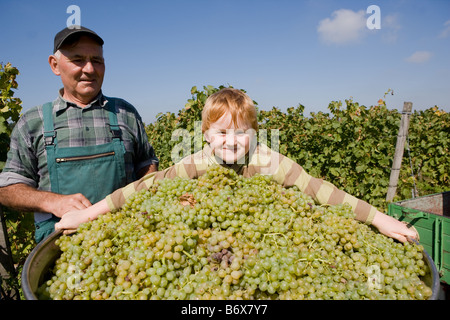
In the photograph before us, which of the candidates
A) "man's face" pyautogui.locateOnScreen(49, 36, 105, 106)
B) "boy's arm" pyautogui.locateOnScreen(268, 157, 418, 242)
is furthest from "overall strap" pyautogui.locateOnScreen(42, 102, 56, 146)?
"boy's arm" pyautogui.locateOnScreen(268, 157, 418, 242)

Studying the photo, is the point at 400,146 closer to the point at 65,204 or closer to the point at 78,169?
the point at 78,169

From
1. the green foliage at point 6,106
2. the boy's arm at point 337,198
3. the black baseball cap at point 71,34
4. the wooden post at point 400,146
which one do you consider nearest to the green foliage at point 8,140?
the green foliage at point 6,106

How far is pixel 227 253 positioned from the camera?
4.78ft

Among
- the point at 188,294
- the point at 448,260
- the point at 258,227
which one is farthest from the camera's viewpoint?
the point at 448,260

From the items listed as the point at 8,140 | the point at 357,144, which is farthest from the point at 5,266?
the point at 357,144

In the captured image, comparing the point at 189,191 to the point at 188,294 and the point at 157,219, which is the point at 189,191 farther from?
the point at 188,294

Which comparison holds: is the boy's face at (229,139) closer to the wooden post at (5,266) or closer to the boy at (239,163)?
the boy at (239,163)

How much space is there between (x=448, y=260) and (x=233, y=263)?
4143mm

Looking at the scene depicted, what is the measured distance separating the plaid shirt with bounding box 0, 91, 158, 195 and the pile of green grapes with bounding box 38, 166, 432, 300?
3.66 feet

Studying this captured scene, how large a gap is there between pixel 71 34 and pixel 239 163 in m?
1.96

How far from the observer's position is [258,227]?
5.05 feet

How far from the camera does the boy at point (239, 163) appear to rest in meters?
1.92

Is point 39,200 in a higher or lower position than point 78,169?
lower
